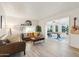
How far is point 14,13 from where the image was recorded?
12.7 feet

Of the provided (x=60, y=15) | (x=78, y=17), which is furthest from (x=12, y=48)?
(x=78, y=17)

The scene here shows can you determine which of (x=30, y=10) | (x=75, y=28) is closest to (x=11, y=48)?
(x=30, y=10)

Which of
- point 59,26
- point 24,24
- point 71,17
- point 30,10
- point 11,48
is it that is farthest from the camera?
point 71,17

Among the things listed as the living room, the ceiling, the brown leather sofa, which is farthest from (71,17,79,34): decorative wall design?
the brown leather sofa

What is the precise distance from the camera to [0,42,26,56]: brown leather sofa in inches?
135

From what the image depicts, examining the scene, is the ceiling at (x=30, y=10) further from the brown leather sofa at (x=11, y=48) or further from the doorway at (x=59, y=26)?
the brown leather sofa at (x=11, y=48)

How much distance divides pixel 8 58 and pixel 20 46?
0.81 metres

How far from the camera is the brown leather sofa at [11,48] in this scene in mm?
3417

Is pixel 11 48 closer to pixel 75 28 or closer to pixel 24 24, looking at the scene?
pixel 24 24

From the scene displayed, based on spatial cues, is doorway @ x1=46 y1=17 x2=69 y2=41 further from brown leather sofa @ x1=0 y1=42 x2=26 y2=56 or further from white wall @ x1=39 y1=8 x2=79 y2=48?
brown leather sofa @ x1=0 y1=42 x2=26 y2=56

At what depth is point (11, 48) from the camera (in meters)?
3.65

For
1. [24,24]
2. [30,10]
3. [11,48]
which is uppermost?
[30,10]

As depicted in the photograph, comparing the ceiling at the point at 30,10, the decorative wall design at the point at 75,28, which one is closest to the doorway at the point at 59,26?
the decorative wall design at the point at 75,28

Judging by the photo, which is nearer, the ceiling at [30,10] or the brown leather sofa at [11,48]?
the brown leather sofa at [11,48]
